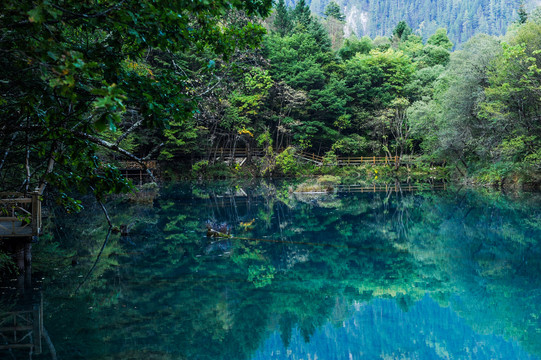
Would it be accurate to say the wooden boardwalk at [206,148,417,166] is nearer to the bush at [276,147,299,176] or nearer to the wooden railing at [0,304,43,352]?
the bush at [276,147,299,176]

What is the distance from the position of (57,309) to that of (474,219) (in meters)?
13.6

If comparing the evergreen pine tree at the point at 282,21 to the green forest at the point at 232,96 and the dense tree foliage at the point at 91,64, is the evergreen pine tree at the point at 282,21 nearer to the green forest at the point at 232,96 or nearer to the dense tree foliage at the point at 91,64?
the green forest at the point at 232,96

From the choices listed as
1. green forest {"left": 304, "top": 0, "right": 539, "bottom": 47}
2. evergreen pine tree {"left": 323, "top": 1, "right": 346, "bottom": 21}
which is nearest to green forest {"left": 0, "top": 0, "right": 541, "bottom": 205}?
evergreen pine tree {"left": 323, "top": 1, "right": 346, "bottom": 21}

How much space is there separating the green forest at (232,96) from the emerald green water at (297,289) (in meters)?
2.01

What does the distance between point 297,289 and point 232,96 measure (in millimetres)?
26713

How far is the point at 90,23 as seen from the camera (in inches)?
147

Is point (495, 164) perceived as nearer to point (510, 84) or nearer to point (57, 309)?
point (510, 84)

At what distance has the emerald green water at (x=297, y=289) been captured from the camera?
18.6 feet

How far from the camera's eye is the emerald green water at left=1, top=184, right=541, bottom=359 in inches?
223

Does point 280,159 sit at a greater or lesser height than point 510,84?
lesser

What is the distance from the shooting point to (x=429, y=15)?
151 m

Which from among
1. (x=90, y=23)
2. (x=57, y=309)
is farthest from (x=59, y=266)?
(x=90, y=23)

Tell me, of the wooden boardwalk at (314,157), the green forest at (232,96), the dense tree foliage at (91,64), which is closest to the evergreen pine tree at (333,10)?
the green forest at (232,96)

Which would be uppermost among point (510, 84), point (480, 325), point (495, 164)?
point (510, 84)
